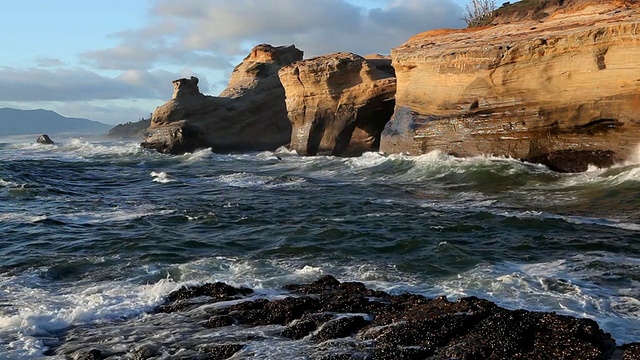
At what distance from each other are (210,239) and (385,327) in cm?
630

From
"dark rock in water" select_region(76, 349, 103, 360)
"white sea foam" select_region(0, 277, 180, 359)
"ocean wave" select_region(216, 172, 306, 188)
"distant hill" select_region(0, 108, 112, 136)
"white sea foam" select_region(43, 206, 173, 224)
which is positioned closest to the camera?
"dark rock in water" select_region(76, 349, 103, 360)

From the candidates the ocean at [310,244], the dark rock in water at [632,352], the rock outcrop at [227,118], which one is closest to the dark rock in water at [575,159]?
the ocean at [310,244]

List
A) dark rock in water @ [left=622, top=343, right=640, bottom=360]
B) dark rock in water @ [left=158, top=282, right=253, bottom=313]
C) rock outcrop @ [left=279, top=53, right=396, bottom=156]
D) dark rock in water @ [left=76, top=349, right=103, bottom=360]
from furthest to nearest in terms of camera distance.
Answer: rock outcrop @ [left=279, top=53, right=396, bottom=156], dark rock in water @ [left=158, top=282, right=253, bottom=313], dark rock in water @ [left=76, top=349, right=103, bottom=360], dark rock in water @ [left=622, top=343, right=640, bottom=360]

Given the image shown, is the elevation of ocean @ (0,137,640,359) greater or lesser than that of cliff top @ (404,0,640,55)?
lesser

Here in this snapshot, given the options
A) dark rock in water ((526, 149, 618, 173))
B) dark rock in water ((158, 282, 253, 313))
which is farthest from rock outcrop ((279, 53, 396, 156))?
dark rock in water ((158, 282, 253, 313))

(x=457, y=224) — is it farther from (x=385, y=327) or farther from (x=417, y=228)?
(x=385, y=327)

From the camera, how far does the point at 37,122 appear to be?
180500 millimetres

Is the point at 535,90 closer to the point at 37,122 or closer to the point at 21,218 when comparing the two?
the point at 21,218

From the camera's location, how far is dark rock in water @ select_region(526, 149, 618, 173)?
17433mm

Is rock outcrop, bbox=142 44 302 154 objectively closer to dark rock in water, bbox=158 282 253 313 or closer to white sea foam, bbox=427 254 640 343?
dark rock in water, bbox=158 282 253 313

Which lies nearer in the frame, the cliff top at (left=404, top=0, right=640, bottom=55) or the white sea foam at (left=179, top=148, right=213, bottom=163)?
the cliff top at (left=404, top=0, right=640, bottom=55)

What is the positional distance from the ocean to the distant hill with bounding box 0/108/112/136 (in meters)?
159

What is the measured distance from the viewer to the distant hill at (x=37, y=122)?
172 metres

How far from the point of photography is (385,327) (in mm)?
6711
